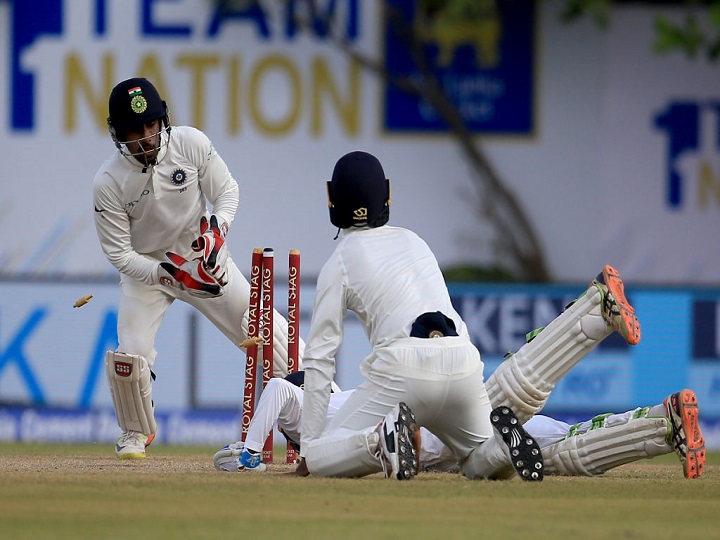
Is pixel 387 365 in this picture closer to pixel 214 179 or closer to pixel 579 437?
pixel 579 437

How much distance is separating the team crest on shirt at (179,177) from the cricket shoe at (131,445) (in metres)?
1.31

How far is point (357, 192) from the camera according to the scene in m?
5.79

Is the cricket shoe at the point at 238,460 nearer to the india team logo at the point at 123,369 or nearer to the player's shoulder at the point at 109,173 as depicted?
the india team logo at the point at 123,369

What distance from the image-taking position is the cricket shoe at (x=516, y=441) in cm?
547

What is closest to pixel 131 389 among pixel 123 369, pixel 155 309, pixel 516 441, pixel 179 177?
pixel 123 369

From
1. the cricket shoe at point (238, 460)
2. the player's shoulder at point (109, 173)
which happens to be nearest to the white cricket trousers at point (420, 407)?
the cricket shoe at point (238, 460)

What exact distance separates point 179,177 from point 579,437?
2.45m

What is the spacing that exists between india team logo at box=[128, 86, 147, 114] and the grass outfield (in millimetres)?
1728

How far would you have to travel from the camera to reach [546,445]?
6.30 metres

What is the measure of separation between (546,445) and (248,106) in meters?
8.17

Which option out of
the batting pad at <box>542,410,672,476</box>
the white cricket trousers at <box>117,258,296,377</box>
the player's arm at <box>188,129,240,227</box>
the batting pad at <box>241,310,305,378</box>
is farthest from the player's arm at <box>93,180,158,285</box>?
the batting pad at <box>542,410,672,476</box>

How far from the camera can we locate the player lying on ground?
Answer: 5.83 m

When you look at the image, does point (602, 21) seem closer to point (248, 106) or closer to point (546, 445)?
point (248, 106)

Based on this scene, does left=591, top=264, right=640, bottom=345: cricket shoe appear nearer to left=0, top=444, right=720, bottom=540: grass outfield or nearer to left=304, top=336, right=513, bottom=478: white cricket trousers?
left=0, top=444, right=720, bottom=540: grass outfield
